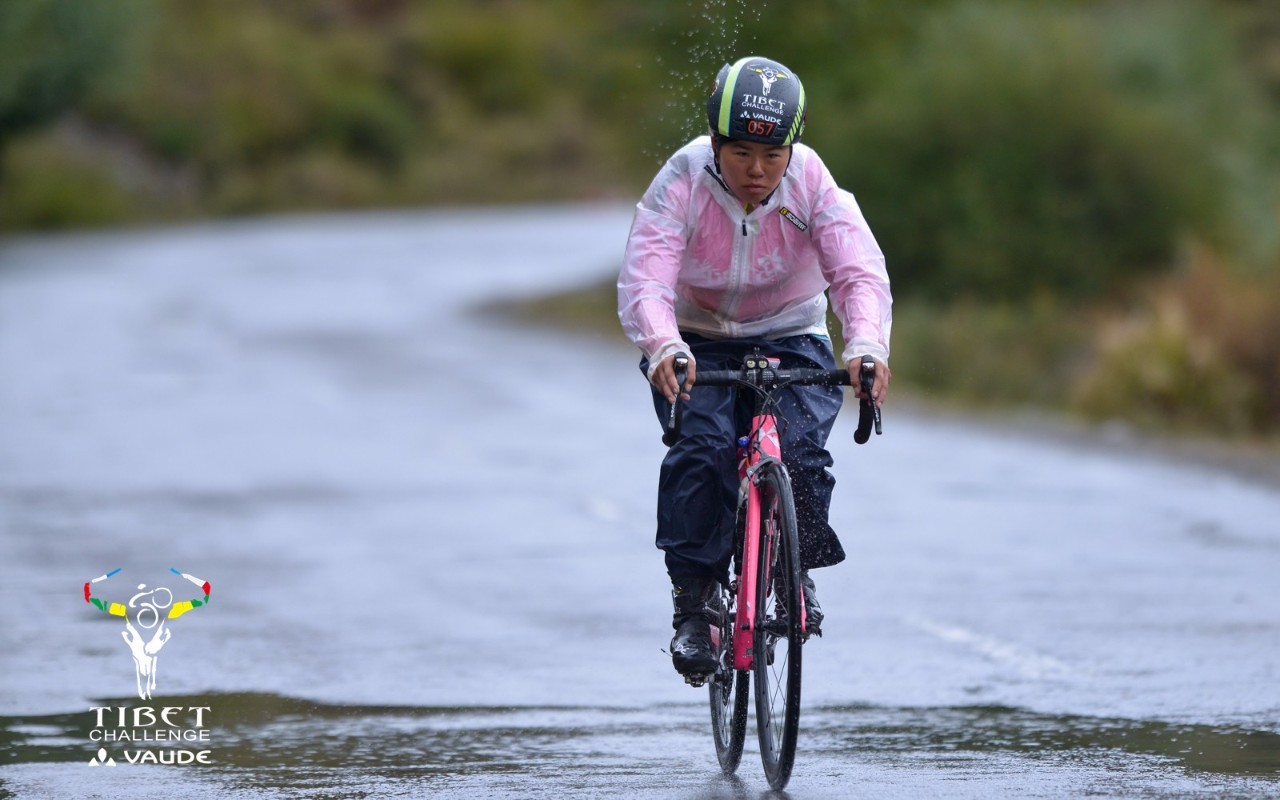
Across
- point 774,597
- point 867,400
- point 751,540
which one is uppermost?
point 867,400

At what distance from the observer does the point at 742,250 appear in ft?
23.0

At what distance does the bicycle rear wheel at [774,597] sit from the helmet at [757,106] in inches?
38.3

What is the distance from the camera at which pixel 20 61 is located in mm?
38750

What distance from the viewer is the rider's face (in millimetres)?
6750

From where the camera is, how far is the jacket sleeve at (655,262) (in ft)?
22.1

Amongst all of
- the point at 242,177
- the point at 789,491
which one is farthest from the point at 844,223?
the point at 242,177

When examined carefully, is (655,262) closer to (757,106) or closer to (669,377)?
(669,377)

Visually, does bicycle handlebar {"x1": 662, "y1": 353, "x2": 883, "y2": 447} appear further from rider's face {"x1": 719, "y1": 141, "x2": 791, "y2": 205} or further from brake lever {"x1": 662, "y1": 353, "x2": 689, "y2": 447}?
rider's face {"x1": 719, "y1": 141, "x2": 791, "y2": 205}

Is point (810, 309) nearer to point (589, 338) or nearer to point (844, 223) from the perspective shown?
point (844, 223)

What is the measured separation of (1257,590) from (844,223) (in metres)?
4.94

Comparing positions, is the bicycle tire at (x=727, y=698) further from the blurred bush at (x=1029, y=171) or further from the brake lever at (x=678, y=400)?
the blurred bush at (x=1029, y=171)

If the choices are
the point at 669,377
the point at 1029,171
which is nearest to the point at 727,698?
the point at 669,377

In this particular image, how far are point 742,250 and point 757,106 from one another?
0.54m
